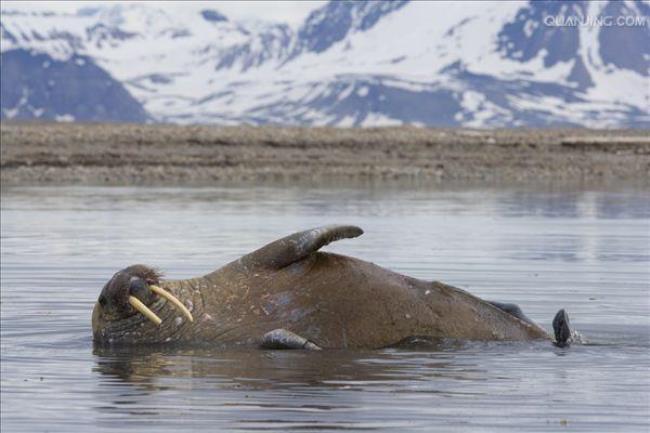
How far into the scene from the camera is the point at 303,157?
60125 millimetres

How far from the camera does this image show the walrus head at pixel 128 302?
1261cm

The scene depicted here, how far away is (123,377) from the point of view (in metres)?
11.5

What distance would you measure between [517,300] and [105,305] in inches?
206

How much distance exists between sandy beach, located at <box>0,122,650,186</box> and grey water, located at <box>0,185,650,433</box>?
2050 centimetres

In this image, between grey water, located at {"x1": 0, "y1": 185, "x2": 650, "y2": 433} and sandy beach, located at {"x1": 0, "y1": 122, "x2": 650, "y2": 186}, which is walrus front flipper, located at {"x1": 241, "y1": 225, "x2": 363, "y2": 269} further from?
sandy beach, located at {"x1": 0, "y1": 122, "x2": 650, "y2": 186}

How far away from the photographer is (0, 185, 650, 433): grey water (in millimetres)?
9922

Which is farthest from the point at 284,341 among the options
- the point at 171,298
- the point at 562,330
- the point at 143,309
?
the point at 562,330

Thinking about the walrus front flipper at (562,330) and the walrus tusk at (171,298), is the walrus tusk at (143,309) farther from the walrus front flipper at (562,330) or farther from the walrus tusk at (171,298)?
the walrus front flipper at (562,330)

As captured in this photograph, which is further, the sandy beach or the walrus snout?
the sandy beach

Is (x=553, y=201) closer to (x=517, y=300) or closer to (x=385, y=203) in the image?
(x=385, y=203)

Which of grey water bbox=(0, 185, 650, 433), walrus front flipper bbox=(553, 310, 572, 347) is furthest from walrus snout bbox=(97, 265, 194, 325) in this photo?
walrus front flipper bbox=(553, 310, 572, 347)

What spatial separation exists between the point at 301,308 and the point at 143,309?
1.15 meters

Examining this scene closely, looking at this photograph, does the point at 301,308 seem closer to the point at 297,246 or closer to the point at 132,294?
the point at 297,246

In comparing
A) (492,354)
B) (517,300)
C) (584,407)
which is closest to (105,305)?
(492,354)
